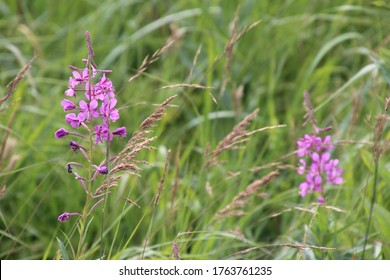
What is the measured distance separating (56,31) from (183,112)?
0.95m

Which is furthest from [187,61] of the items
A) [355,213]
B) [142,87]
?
[355,213]

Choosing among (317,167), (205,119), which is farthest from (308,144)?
(205,119)

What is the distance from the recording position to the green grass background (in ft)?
7.72

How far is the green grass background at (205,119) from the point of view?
7.72 feet

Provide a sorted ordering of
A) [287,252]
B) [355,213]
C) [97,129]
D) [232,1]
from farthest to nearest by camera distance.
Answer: [232,1]
[355,213]
[287,252]
[97,129]

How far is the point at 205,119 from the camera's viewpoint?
288 cm

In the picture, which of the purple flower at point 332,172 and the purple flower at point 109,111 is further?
the purple flower at point 332,172

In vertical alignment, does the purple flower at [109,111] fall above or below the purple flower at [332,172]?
above

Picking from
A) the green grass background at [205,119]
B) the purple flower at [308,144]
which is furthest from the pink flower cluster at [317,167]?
the green grass background at [205,119]

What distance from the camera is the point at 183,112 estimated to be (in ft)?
11.2

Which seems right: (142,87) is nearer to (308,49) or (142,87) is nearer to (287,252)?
(308,49)

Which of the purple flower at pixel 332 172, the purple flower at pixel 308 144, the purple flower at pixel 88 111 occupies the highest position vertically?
the purple flower at pixel 88 111

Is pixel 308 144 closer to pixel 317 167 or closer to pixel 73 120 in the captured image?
pixel 317 167

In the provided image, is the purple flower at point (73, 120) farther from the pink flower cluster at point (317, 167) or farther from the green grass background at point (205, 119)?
→ the pink flower cluster at point (317, 167)
